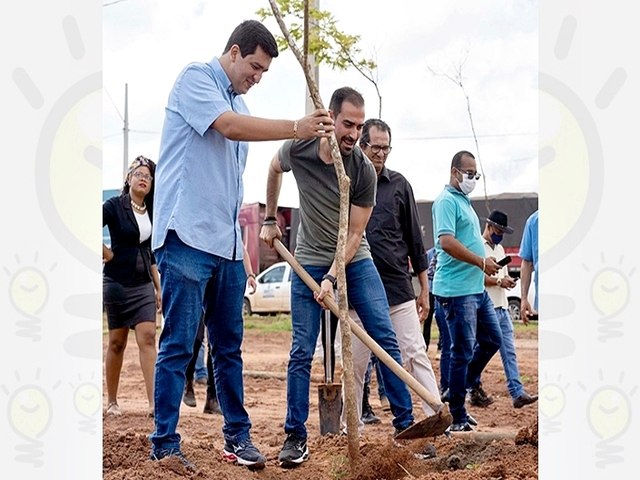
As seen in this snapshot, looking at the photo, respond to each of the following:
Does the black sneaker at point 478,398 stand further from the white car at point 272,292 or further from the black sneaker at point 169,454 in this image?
the white car at point 272,292

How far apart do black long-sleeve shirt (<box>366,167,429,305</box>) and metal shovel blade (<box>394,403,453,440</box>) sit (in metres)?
1.36

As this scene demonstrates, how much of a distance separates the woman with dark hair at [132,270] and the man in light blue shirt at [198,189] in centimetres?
205

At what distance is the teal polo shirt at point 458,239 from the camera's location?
644 cm

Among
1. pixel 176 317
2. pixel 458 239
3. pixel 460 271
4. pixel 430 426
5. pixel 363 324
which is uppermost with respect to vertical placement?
pixel 458 239

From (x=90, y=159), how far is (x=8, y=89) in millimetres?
324

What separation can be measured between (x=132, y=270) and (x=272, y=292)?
17.3 meters

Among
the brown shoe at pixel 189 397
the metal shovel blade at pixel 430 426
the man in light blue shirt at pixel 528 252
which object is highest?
the man in light blue shirt at pixel 528 252

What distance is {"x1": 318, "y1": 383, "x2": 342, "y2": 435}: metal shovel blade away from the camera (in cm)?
573

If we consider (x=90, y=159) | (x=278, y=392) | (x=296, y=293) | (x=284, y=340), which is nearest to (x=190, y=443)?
(x=296, y=293)

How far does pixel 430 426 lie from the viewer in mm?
4781

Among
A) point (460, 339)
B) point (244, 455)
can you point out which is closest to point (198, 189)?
point (244, 455)

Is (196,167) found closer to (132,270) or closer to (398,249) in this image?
(398,249)

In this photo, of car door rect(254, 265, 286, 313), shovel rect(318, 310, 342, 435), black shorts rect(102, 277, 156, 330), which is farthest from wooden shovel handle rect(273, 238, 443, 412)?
car door rect(254, 265, 286, 313)

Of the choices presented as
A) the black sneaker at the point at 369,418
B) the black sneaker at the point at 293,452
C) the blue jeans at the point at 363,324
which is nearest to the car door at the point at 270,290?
the black sneaker at the point at 369,418
